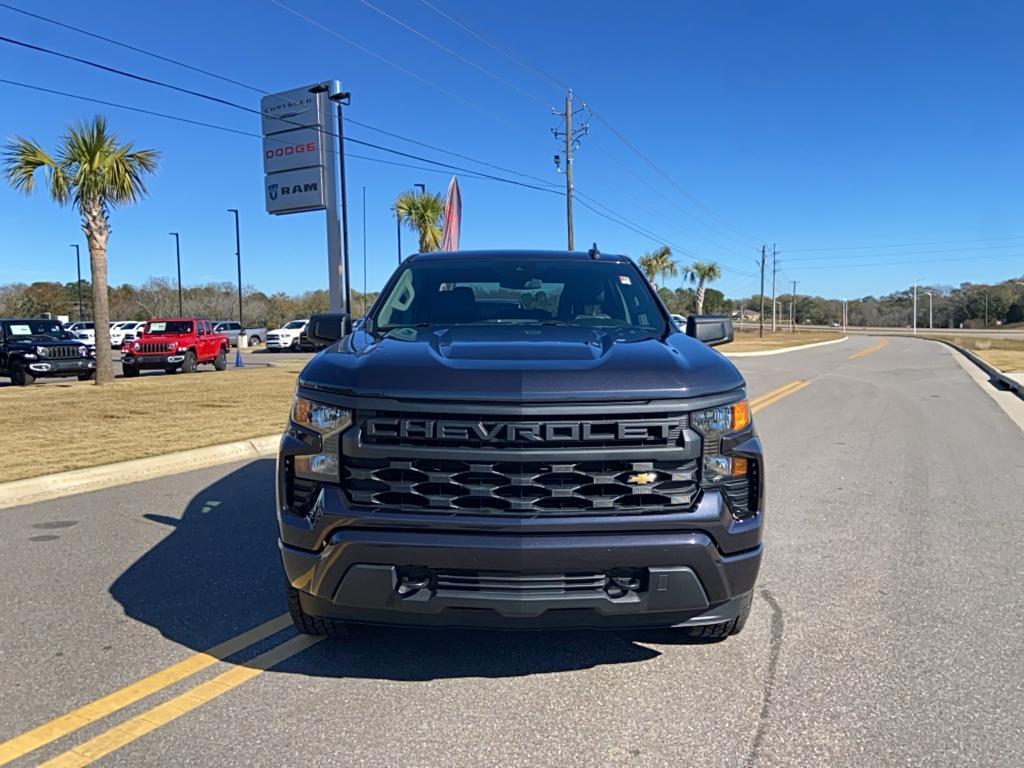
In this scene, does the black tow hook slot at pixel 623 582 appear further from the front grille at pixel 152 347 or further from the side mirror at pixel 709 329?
the front grille at pixel 152 347

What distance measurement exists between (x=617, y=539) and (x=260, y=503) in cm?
454

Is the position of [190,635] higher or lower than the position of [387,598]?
lower

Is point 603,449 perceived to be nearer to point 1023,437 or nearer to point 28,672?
point 28,672

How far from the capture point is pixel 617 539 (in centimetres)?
298

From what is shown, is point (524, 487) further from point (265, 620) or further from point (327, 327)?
point (327, 327)

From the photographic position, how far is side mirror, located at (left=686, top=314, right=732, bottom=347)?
4.83 metres

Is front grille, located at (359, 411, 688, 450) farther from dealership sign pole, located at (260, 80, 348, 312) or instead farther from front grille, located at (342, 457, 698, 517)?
dealership sign pole, located at (260, 80, 348, 312)

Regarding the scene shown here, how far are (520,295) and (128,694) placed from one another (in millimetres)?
2858

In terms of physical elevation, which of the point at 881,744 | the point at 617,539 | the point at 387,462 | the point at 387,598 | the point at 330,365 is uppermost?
the point at 330,365

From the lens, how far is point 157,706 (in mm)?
3193

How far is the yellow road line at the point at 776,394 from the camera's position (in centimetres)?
1454

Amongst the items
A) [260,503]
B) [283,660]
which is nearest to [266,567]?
[283,660]

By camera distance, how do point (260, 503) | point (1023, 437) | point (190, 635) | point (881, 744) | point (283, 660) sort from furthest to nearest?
point (1023, 437)
point (260, 503)
point (190, 635)
point (283, 660)
point (881, 744)

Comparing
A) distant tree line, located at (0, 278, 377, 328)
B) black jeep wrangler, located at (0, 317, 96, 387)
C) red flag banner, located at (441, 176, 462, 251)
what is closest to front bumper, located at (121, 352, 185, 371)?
black jeep wrangler, located at (0, 317, 96, 387)
